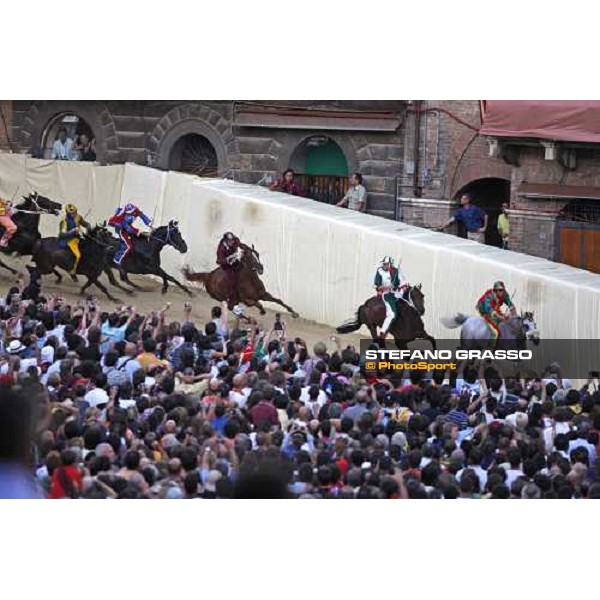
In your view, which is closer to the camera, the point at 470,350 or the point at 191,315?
the point at 470,350

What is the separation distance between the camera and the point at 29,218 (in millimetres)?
28656

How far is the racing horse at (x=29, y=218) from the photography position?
28.5 metres

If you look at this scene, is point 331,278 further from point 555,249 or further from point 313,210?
point 555,249

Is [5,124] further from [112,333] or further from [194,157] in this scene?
[112,333]

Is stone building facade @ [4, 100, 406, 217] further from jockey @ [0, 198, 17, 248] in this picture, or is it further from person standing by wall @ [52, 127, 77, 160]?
jockey @ [0, 198, 17, 248]

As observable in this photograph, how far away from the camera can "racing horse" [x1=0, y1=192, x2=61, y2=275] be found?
2848cm

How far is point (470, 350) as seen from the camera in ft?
84.0

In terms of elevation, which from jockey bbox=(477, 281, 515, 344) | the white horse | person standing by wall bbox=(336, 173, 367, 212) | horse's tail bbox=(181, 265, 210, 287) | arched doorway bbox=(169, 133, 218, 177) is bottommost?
the white horse

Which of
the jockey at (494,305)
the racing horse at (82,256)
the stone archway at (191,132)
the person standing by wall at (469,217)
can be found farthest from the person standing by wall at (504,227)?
the racing horse at (82,256)

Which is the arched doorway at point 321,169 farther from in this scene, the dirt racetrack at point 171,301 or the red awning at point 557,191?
the red awning at point 557,191

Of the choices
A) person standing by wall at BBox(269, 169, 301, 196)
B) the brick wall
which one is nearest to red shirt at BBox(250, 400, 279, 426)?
person standing by wall at BBox(269, 169, 301, 196)

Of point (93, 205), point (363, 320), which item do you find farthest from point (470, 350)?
point (93, 205)

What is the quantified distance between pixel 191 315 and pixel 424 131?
13.6ft

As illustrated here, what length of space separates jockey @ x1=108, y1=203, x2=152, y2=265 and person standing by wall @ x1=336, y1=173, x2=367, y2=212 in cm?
289
